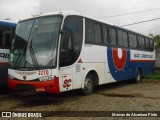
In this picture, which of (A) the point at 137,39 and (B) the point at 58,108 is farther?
(A) the point at 137,39

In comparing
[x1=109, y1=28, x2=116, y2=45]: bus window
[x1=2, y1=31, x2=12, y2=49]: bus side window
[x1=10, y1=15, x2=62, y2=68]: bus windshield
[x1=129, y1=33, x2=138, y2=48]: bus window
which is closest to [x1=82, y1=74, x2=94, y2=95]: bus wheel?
[x1=10, y1=15, x2=62, y2=68]: bus windshield

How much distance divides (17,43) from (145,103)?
16.1 ft

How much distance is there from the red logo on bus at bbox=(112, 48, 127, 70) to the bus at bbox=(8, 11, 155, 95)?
826 mm

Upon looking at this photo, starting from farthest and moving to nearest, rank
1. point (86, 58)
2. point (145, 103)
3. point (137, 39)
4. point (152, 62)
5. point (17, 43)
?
point (152, 62) < point (137, 39) < point (86, 58) < point (17, 43) < point (145, 103)

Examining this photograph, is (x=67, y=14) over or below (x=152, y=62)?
over

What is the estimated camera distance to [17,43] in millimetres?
11117

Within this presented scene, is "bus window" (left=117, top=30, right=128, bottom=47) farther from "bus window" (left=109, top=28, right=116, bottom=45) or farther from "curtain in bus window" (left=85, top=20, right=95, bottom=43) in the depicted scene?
"curtain in bus window" (left=85, top=20, right=95, bottom=43)

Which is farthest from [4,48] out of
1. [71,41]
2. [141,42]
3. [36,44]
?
[141,42]

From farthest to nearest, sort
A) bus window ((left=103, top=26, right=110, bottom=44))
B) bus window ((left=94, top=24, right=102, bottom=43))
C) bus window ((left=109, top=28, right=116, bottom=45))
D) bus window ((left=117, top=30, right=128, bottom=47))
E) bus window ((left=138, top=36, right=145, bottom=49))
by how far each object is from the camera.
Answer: bus window ((left=138, top=36, right=145, bottom=49))
bus window ((left=117, top=30, right=128, bottom=47))
bus window ((left=109, top=28, right=116, bottom=45))
bus window ((left=103, top=26, right=110, bottom=44))
bus window ((left=94, top=24, right=102, bottom=43))

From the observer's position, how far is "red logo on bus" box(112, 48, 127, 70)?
48.4ft

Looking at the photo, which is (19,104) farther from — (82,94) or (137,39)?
(137,39)

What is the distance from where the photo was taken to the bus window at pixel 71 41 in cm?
1043

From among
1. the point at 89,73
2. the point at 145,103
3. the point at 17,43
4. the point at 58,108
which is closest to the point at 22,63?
the point at 17,43

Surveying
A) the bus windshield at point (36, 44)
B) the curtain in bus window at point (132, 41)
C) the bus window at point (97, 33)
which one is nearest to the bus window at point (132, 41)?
the curtain in bus window at point (132, 41)
